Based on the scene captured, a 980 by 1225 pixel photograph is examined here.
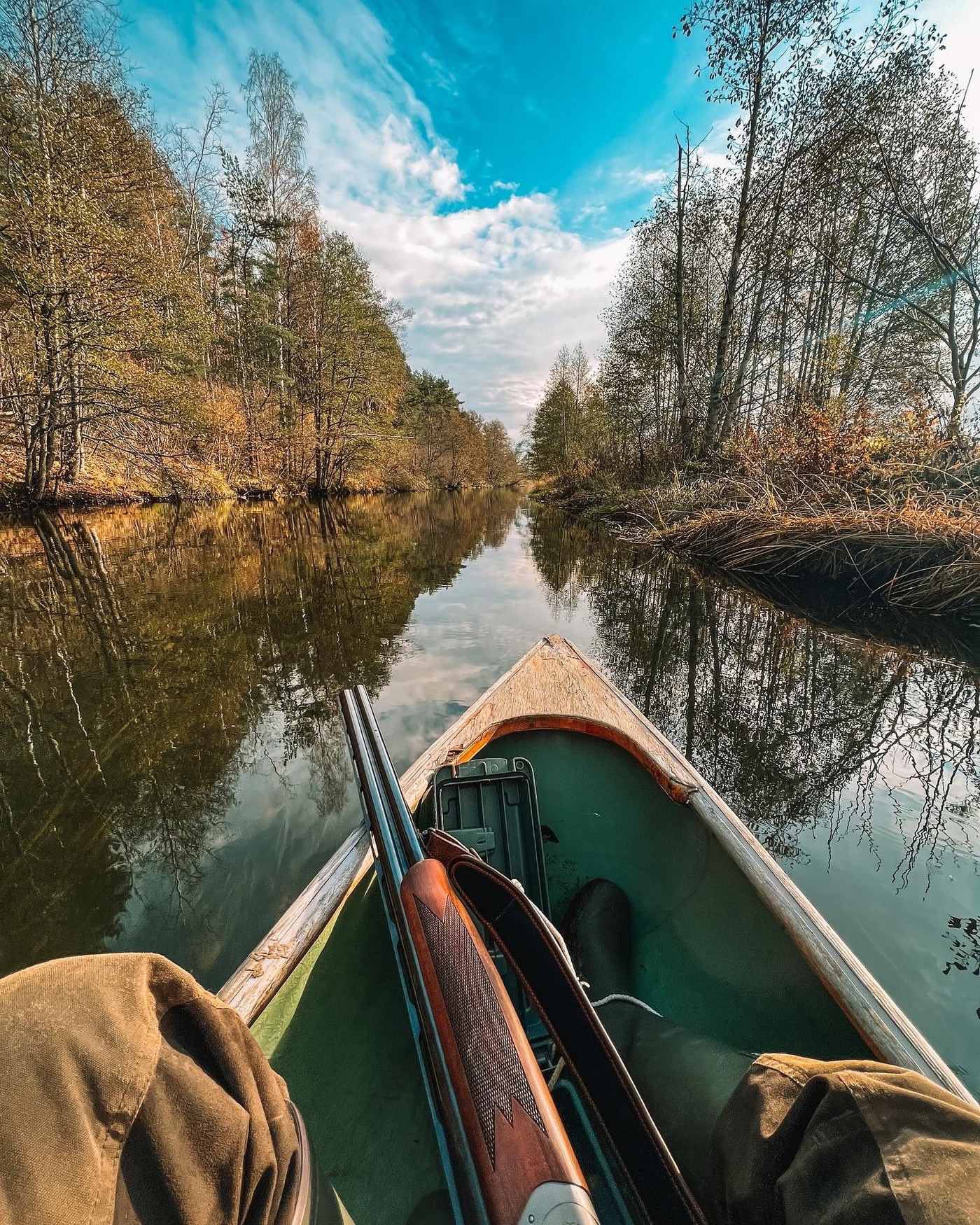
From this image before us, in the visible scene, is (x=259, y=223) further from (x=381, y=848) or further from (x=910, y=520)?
(x=381, y=848)

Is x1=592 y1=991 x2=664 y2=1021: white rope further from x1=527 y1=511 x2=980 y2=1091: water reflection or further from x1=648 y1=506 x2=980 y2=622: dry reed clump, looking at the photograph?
x1=648 y1=506 x2=980 y2=622: dry reed clump

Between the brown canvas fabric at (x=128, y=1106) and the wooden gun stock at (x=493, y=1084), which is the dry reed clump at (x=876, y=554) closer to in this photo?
the wooden gun stock at (x=493, y=1084)

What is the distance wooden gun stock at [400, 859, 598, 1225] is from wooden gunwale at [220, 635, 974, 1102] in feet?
1.76

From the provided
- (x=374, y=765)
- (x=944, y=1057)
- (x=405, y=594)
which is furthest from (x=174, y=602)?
(x=944, y=1057)

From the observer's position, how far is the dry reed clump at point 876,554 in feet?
18.1

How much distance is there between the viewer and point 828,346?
34.3ft

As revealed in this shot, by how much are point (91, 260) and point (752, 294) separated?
1515cm

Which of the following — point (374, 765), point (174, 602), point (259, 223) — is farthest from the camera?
point (259, 223)

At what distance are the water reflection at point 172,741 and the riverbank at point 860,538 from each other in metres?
5.58

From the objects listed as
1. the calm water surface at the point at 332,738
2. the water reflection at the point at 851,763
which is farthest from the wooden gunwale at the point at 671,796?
the calm water surface at the point at 332,738

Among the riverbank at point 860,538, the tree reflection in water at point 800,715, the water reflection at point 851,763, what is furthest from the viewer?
the riverbank at point 860,538

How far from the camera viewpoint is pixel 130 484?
16250 millimetres

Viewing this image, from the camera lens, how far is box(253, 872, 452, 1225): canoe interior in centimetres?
115

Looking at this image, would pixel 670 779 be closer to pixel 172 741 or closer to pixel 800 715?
pixel 800 715
